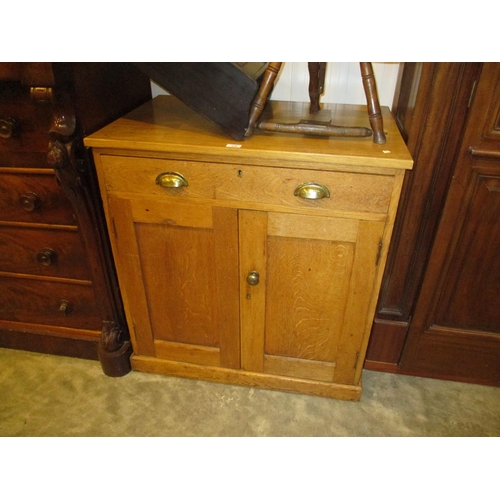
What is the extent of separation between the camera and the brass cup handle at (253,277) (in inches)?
50.9

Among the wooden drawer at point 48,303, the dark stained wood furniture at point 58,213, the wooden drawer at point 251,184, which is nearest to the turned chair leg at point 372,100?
the wooden drawer at point 251,184

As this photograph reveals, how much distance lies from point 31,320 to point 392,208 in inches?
57.9

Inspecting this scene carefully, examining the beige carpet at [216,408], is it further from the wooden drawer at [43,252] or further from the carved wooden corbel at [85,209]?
the wooden drawer at [43,252]

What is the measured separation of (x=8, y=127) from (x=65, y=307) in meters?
0.68

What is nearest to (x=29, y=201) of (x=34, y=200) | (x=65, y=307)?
(x=34, y=200)

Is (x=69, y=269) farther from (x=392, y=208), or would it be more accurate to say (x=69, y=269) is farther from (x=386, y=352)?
(x=386, y=352)

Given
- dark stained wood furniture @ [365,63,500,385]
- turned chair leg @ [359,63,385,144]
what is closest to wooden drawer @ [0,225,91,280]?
turned chair leg @ [359,63,385,144]

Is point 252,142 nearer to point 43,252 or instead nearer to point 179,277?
point 179,277

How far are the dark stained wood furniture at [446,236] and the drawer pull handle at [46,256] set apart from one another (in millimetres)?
1238

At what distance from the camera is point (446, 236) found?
132 cm

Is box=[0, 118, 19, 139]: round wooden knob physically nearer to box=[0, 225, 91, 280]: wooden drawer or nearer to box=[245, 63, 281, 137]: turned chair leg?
box=[0, 225, 91, 280]: wooden drawer

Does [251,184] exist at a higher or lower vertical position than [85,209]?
higher

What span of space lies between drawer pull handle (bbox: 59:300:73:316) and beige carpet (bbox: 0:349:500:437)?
10.9 inches

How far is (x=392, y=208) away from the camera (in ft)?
3.65
